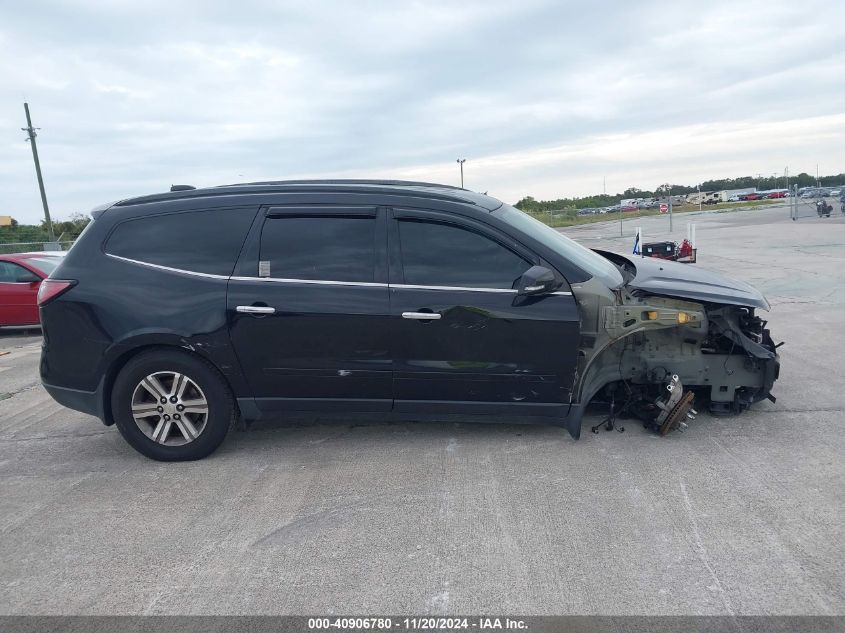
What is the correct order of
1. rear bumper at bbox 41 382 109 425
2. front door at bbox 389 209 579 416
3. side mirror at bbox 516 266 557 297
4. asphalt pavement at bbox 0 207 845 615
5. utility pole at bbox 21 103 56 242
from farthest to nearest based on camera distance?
utility pole at bbox 21 103 56 242 < rear bumper at bbox 41 382 109 425 < front door at bbox 389 209 579 416 < side mirror at bbox 516 266 557 297 < asphalt pavement at bbox 0 207 845 615

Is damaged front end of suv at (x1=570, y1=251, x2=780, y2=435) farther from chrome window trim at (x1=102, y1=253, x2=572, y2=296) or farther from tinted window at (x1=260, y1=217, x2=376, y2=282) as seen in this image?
tinted window at (x1=260, y1=217, x2=376, y2=282)

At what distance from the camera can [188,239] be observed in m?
4.65

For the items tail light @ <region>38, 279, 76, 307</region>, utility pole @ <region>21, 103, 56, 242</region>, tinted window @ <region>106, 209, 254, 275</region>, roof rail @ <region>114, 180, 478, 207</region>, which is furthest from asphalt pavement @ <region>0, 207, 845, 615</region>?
utility pole @ <region>21, 103, 56, 242</region>

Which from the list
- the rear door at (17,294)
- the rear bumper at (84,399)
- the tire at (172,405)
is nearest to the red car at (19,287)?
the rear door at (17,294)

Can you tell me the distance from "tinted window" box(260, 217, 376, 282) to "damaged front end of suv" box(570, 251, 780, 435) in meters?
1.44

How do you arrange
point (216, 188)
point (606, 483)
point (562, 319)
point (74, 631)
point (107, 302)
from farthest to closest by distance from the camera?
point (216, 188), point (107, 302), point (562, 319), point (606, 483), point (74, 631)

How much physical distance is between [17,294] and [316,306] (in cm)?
856

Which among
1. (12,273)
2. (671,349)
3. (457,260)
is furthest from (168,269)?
(12,273)

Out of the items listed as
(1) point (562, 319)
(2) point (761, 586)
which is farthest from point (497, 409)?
(2) point (761, 586)

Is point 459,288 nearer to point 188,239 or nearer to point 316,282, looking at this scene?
point 316,282

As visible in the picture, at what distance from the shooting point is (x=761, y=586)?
2.96 metres

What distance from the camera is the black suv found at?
4.38m

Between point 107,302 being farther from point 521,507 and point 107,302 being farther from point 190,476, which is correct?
point 521,507

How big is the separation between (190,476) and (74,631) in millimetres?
1595
